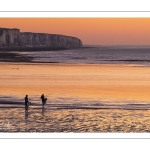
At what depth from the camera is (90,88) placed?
20.7 m

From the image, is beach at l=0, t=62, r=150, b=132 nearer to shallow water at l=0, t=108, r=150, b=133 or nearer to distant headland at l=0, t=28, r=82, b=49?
shallow water at l=0, t=108, r=150, b=133

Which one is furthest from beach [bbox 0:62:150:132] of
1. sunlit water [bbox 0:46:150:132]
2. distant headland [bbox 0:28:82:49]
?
distant headland [bbox 0:28:82:49]

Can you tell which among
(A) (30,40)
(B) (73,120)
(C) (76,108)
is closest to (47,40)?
(A) (30,40)

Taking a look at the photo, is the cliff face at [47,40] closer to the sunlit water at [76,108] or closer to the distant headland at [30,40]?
the distant headland at [30,40]

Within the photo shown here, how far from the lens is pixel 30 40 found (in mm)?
17844

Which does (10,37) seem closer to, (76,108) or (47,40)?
(47,40)

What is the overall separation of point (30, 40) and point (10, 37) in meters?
1.17

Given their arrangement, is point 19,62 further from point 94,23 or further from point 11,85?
point 94,23

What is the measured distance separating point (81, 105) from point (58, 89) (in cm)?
365

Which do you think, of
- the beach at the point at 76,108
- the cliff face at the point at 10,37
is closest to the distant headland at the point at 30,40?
the cliff face at the point at 10,37

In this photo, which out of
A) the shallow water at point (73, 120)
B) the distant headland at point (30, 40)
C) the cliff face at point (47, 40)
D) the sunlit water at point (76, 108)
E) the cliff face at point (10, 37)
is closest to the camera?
the shallow water at point (73, 120)

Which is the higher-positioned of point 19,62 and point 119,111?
point 19,62

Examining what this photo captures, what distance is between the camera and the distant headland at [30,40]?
50.9ft
